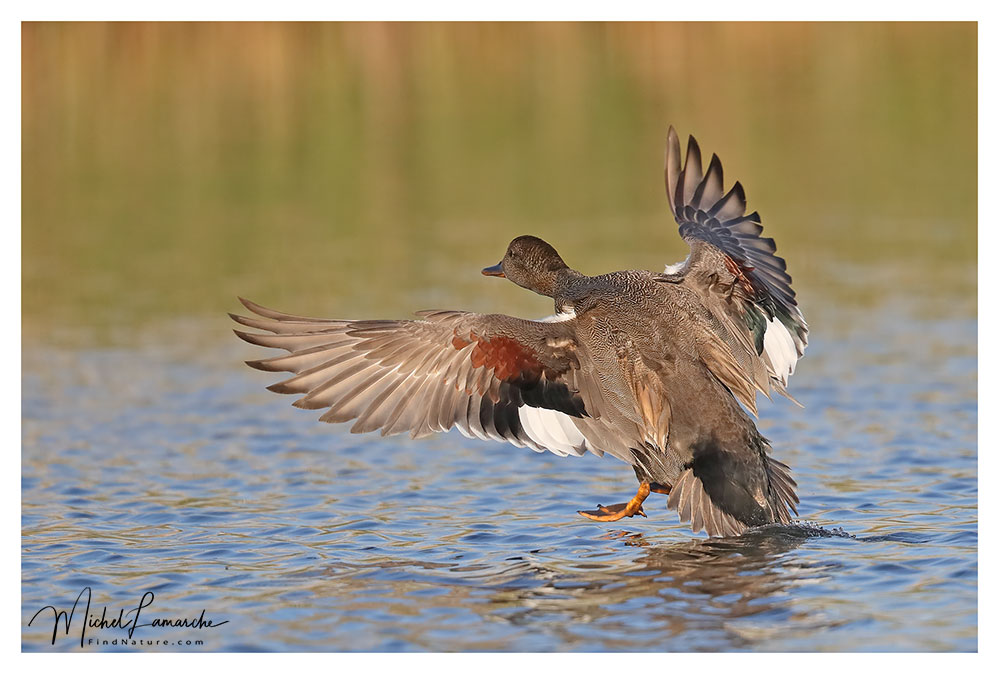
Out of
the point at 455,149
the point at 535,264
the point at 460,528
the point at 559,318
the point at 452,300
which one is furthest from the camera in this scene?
the point at 455,149

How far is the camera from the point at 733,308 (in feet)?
25.5

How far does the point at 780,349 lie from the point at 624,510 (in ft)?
4.35

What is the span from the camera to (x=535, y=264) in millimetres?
8375

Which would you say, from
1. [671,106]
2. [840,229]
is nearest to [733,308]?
[840,229]

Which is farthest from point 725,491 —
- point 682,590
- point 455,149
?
point 455,149

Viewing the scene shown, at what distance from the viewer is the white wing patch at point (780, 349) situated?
783 centimetres

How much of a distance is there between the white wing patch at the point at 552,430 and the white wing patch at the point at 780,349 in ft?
4.38

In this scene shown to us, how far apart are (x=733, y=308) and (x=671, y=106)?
320 inches

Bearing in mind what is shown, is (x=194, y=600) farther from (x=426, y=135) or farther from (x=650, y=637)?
(x=426, y=135)

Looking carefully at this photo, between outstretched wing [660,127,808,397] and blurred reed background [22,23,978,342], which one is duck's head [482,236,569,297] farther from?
blurred reed background [22,23,978,342]

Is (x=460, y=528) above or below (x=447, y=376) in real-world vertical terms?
below
